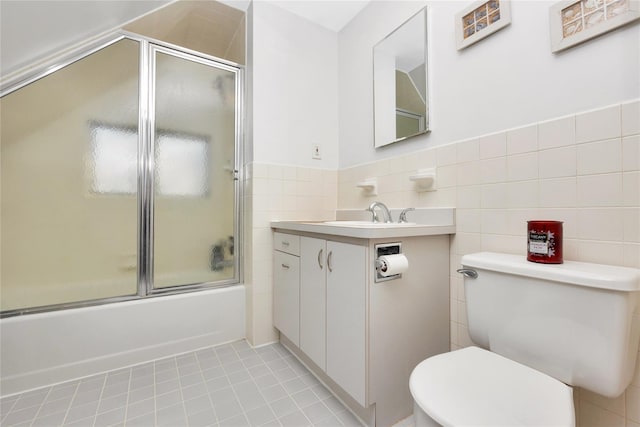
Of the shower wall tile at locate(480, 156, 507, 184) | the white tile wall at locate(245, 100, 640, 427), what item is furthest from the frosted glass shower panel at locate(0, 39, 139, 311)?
the shower wall tile at locate(480, 156, 507, 184)

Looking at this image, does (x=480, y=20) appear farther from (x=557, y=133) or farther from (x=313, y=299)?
(x=313, y=299)

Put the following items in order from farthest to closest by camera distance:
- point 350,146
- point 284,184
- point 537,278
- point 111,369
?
point 350,146 → point 284,184 → point 111,369 → point 537,278

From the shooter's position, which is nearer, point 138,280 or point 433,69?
point 433,69

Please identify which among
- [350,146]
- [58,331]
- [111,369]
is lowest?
[111,369]

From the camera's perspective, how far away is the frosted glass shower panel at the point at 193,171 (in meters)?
1.70

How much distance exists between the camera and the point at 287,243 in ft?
5.33

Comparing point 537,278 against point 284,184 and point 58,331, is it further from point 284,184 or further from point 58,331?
point 58,331

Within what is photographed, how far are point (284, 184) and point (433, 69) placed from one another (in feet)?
3.64

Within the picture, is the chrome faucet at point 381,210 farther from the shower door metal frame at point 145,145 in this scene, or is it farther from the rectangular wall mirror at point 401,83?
the shower door metal frame at point 145,145

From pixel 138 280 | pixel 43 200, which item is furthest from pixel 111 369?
pixel 43 200

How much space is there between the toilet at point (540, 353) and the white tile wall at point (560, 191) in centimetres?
14

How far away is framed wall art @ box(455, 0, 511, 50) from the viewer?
1.11 m

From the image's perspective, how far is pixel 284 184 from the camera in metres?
1.88

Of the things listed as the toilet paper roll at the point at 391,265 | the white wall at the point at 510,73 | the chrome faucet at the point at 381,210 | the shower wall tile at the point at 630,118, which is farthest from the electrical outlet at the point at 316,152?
the shower wall tile at the point at 630,118
